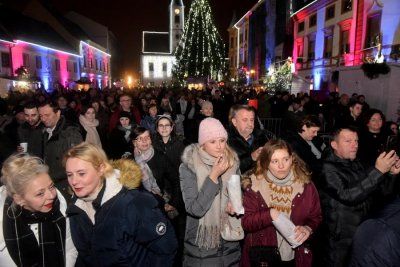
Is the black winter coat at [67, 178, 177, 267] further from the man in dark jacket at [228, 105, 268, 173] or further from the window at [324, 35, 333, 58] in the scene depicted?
the window at [324, 35, 333, 58]

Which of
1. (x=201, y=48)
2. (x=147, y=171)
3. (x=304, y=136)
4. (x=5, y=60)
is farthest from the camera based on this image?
(x=201, y=48)

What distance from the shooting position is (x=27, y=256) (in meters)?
2.57

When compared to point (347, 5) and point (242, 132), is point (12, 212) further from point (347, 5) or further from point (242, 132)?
point (347, 5)

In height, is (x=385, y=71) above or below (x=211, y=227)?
above

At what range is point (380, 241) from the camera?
1.74 meters

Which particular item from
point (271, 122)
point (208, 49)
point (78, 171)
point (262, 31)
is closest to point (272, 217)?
point (78, 171)

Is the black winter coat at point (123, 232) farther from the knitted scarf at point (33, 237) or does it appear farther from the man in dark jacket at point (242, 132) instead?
the man in dark jacket at point (242, 132)

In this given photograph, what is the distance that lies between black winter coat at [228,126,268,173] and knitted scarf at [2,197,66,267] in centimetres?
252

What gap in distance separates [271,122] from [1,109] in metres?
8.51

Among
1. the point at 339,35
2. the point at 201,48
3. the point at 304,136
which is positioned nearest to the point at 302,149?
the point at 304,136

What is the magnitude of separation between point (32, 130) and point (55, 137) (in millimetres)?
893

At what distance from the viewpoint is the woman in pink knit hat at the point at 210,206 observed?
10.3ft

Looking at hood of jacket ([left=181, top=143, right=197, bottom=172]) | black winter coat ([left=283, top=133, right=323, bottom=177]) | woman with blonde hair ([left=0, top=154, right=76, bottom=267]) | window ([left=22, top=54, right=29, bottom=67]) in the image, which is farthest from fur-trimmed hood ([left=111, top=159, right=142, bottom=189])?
window ([left=22, top=54, right=29, bottom=67])

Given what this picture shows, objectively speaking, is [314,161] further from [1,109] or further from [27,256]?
[1,109]
